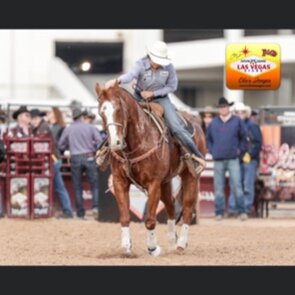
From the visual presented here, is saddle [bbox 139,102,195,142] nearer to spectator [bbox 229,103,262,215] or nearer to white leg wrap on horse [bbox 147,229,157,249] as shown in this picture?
white leg wrap on horse [bbox 147,229,157,249]

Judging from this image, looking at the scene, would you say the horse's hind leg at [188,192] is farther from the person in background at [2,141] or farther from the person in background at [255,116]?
the person in background at [255,116]

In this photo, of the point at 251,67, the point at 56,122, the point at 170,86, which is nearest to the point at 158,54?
the point at 170,86

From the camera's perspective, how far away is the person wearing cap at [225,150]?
20.5 metres

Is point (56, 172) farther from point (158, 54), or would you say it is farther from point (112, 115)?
point (112, 115)

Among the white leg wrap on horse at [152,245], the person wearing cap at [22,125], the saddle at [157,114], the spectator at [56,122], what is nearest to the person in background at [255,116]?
the spectator at [56,122]

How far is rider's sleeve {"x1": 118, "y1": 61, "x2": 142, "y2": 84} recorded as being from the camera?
46.0ft

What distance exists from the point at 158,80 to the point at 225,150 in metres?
6.20

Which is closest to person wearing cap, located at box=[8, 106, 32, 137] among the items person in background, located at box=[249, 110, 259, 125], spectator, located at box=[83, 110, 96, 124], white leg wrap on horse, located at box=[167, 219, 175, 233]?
spectator, located at box=[83, 110, 96, 124]

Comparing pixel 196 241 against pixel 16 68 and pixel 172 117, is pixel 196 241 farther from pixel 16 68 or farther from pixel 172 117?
pixel 16 68

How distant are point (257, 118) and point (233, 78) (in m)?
6.03

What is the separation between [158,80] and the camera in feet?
47.6

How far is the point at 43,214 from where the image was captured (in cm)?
2020

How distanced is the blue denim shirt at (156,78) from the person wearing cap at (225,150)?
588cm

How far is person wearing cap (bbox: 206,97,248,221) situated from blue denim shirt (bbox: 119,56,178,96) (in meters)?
5.88
